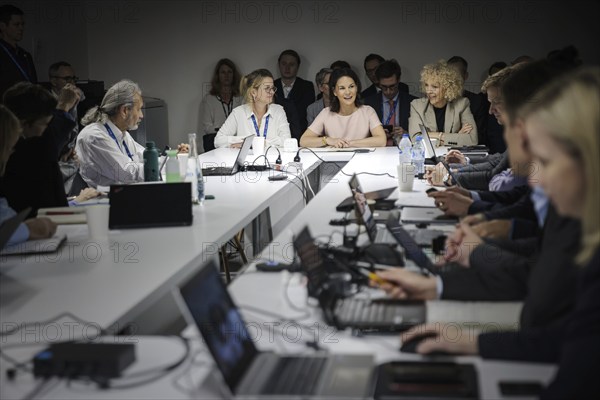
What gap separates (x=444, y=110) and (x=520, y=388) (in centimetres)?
459

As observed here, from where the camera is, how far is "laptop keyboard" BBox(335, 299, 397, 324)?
1736 mm

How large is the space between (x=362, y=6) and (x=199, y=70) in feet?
6.14

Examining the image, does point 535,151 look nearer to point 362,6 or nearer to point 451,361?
point 451,361

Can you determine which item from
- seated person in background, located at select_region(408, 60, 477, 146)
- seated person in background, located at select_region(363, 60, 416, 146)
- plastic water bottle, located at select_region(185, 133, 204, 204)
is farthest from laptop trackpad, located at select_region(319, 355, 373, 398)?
seated person in background, located at select_region(363, 60, 416, 146)

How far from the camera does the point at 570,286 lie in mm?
1519

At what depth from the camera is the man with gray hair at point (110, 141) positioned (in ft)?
13.4

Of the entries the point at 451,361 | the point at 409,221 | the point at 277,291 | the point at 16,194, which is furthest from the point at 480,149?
the point at 451,361

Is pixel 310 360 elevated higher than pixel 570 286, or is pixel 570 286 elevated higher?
pixel 570 286

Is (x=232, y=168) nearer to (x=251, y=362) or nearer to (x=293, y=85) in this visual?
(x=251, y=362)

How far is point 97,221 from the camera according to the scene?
2643 mm

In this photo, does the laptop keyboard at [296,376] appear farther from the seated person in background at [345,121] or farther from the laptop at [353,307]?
the seated person in background at [345,121]

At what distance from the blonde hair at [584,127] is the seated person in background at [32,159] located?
101 inches

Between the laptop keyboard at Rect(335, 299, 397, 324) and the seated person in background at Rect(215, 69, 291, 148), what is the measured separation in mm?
3872

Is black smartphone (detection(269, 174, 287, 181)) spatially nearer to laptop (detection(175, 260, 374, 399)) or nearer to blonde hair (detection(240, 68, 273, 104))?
blonde hair (detection(240, 68, 273, 104))
